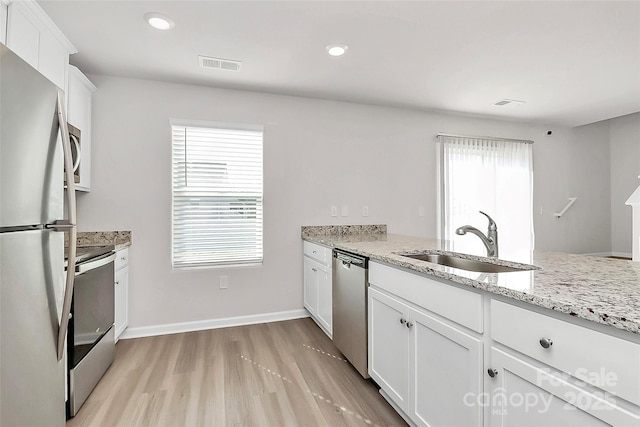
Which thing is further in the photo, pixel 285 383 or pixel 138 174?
pixel 138 174

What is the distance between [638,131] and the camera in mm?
4844

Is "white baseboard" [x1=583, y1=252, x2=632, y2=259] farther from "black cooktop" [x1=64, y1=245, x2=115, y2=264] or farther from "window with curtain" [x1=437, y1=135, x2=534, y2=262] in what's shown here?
"black cooktop" [x1=64, y1=245, x2=115, y2=264]

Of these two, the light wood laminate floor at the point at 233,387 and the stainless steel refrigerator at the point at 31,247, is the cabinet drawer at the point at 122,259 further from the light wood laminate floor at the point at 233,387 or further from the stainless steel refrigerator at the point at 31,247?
the stainless steel refrigerator at the point at 31,247

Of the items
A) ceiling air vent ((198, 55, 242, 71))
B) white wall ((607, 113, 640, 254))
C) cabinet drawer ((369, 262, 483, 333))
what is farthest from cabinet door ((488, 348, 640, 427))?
white wall ((607, 113, 640, 254))

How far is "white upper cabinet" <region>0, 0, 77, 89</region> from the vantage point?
1766mm

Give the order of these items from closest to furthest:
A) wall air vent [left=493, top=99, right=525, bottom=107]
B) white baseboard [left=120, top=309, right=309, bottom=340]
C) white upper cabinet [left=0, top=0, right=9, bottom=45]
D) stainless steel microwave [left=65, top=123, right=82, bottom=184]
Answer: white upper cabinet [left=0, top=0, right=9, bottom=45]
stainless steel microwave [left=65, top=123, right=82, bottom=184]
white baseboard [left=120, top=309, right=309, bottom=340]
wall air vent [left=493, top=99, right=525, bottom=107]

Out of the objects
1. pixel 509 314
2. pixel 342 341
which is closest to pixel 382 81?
pixel 342 341

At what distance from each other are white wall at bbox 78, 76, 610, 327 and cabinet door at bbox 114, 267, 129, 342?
13 cm

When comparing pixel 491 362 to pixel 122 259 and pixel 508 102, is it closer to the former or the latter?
pixel 122 259

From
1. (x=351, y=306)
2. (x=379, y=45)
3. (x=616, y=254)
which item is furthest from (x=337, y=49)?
(x=616, y=254)

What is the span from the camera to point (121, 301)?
2.72 metres

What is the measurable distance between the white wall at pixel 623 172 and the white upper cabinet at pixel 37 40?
7.18m

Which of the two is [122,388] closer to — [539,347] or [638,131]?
[539,347]

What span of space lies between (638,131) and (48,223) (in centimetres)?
707
